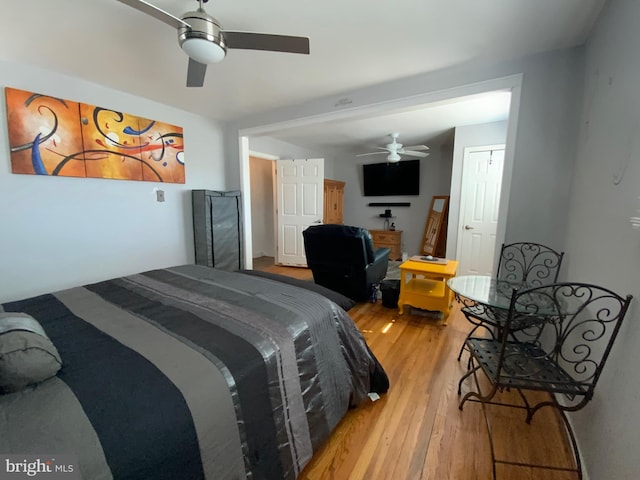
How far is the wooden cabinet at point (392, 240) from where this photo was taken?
18.3 feet

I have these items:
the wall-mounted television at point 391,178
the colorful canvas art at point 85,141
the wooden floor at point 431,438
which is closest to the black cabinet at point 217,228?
the colorful canvas art at point 85,141

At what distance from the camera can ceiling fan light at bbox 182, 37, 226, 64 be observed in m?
1.41

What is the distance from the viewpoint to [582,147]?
1.72 m

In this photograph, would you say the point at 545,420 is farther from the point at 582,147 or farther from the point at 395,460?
the point at 582,147

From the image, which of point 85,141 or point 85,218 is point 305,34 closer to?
point 85,141

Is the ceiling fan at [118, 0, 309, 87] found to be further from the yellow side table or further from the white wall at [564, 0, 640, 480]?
the yellow side table

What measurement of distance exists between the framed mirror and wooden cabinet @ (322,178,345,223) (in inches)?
73.0

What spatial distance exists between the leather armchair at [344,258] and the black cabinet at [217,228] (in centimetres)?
107

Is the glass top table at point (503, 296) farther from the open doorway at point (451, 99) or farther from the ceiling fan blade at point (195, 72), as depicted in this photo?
the ceiling fan blade at point (195, 72)

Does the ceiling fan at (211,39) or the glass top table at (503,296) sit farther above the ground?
the ceiling fan at (211,39)

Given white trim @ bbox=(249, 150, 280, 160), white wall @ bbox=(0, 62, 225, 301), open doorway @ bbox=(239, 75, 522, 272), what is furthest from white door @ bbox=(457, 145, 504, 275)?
white wall @ bbox=(0, 62, 225, 301)

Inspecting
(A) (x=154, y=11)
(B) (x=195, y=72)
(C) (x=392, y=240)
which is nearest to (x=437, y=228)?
(C) (x=392, y=240)

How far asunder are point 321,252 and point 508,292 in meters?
1.93

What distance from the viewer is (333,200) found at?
5676 millimetres
